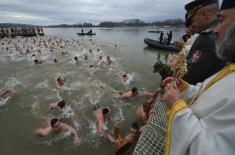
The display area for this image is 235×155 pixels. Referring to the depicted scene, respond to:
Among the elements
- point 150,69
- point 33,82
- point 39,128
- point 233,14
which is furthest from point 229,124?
point 150,69

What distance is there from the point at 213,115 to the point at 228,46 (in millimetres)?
500

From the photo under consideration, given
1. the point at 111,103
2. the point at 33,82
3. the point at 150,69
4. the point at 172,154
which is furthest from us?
the point at 150,69

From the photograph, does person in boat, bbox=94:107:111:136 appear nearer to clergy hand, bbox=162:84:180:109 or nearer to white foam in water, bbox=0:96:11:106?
white foam in water, bbox=0:96:11:106

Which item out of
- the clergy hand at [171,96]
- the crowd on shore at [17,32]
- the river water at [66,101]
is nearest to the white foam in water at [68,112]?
the river water at [66,101]

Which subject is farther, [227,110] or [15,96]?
[15,96]

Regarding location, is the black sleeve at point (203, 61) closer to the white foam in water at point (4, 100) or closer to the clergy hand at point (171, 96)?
the clergy hand at point (171, 96)

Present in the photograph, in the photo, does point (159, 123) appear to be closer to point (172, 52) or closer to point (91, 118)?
point (91, 118)

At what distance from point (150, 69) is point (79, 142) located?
12.1m

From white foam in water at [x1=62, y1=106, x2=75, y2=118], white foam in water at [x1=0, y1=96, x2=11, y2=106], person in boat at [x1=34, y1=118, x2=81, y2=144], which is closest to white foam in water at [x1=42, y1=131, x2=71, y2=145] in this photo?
person in boat at [x1=34, y1=118, x2=81, y2=144]

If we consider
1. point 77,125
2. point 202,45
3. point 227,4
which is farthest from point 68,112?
point 227,4

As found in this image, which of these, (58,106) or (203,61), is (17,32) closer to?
(58,106)

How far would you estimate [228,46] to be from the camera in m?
1.51

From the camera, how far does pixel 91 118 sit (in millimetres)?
8930

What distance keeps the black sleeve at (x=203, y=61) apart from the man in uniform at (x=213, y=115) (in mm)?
814
